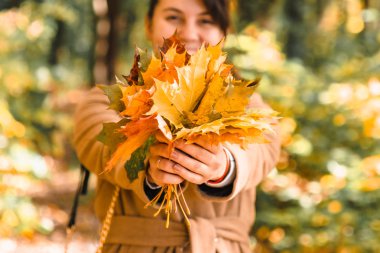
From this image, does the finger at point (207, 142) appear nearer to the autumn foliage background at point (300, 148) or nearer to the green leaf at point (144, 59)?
the green leaf at point (144, 59)

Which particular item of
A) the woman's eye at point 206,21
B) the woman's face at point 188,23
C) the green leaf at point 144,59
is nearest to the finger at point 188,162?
the green leaf at point 144,59

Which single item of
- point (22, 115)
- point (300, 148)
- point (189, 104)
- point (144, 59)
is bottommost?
point (189, 104)

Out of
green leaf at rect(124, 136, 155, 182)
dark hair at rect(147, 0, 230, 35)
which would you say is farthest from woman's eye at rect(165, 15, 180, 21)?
green leaf at rect(124, 136, 155, 182)

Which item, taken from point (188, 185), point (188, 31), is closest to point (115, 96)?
point (188, 185)

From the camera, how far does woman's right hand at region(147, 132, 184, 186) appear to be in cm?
130

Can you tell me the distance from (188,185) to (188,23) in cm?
56

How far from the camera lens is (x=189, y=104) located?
4.14ft

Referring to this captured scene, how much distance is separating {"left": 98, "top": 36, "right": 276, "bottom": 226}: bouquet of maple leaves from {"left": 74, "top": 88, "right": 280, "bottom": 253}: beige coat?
0.35m

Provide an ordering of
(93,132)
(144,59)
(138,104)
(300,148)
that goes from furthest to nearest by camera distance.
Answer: (300,148)
(93,132)
(144,59)
(138,104)

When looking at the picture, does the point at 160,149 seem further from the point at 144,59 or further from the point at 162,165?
the point at 144,59

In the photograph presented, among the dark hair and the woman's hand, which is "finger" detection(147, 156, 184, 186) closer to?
the woman's hand

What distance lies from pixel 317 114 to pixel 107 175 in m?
2.00

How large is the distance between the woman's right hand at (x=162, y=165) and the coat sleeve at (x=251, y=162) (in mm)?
188

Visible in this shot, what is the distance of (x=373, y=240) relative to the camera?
282cm
